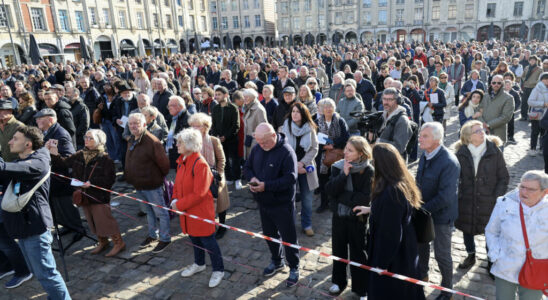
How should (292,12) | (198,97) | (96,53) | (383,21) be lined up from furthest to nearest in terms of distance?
(292,12), (383,21), (96,53), (198,97)

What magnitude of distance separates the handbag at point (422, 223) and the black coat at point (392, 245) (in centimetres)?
9

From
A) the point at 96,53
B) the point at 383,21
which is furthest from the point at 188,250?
the point at 383,21

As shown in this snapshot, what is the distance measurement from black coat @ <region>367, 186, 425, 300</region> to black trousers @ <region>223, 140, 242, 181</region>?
431 centimetres

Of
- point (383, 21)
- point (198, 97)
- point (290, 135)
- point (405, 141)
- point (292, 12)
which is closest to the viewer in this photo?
point (405, 141)

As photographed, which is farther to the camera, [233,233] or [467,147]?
[233,233]

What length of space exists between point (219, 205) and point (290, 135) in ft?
4.76

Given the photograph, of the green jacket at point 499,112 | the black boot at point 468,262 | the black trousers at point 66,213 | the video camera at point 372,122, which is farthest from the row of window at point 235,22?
the black boot at point 468,262

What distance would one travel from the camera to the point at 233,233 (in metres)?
5.40

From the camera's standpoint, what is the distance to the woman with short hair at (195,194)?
3932 mm

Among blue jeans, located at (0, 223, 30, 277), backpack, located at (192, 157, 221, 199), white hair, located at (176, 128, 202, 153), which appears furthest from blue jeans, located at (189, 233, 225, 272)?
blue jeans, located at (0, 223, 30, 277)

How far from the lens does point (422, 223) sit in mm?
3016

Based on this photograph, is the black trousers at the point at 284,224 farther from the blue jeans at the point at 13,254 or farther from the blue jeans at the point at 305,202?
the blue jeans at the point at 13,254

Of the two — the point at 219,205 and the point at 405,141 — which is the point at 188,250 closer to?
the point at 219,205

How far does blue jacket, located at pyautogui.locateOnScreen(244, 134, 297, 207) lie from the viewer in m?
3.91
